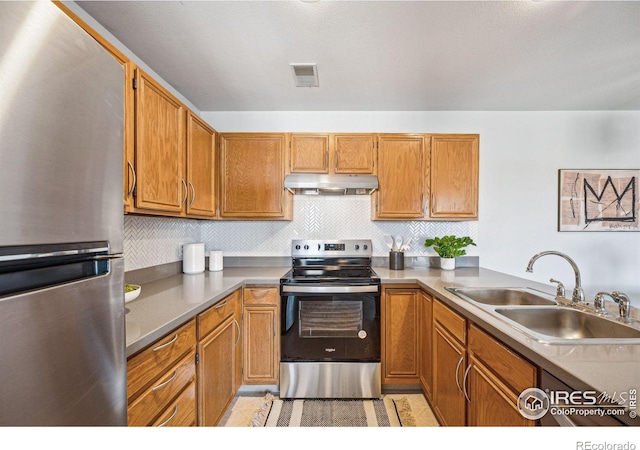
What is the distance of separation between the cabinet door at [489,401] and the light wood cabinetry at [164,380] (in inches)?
53.1

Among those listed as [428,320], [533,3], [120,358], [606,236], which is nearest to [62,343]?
[120,358]

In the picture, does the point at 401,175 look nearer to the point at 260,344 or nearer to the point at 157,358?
the point at 260,344

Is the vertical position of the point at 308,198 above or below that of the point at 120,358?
above

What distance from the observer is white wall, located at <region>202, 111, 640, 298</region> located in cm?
278

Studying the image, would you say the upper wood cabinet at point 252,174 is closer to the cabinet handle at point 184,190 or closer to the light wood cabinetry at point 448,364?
the cabinet handle at point 184,190

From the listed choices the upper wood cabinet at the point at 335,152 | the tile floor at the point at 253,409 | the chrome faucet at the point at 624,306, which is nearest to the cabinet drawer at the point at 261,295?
the tile floor at the point at 253,409

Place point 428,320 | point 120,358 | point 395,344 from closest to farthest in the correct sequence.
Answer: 1. point 120,358
2. point 428,320
3. point 395,344

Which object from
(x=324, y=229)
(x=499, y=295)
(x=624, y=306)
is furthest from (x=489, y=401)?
(x=324, y=229)

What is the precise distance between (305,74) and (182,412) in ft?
7.16

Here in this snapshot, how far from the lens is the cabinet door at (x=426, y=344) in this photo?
6.59ft

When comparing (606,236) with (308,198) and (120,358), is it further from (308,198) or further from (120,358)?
(120,358)

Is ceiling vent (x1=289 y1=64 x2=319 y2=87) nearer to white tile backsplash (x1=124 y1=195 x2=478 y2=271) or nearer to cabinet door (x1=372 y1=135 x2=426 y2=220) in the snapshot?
cabinet door (x1=372 y1=135 x2=426 y2=220)

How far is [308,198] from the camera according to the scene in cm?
284
